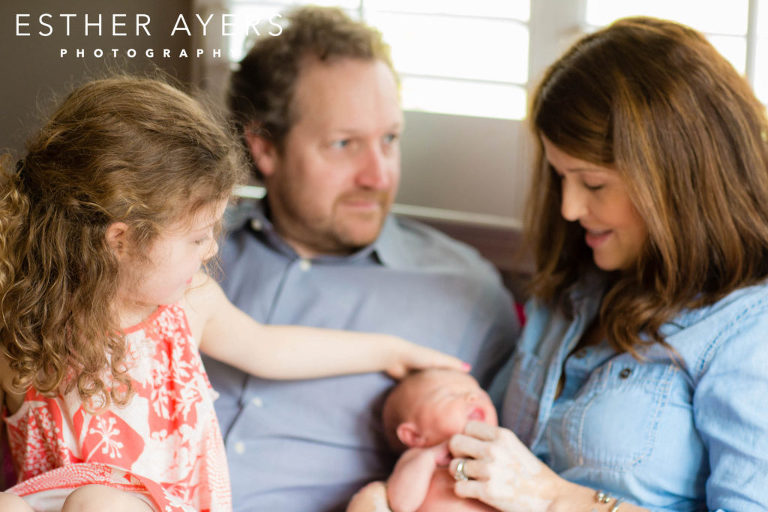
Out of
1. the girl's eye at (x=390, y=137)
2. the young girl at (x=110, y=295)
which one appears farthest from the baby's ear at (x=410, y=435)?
the girl's eye at (x=390, y=137)

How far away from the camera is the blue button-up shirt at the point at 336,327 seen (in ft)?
5.71

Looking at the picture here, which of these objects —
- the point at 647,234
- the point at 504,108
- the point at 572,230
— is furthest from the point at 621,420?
the point at 504,108

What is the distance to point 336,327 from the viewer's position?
6.21 feet

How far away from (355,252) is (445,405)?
22.9 inches

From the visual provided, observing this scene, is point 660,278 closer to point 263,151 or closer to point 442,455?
point 442,455

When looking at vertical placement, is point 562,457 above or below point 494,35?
below

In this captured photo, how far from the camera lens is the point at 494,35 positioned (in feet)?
7.54

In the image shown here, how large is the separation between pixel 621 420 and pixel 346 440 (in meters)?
0.63

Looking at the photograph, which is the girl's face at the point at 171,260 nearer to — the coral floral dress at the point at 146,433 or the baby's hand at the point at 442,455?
the coral floral dress at the point at 146,433

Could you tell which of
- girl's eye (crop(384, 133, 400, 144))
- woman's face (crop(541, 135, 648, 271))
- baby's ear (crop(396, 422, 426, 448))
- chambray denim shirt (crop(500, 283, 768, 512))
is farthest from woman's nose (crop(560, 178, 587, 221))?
girl's eye (crop(384, 133, 400, 144))

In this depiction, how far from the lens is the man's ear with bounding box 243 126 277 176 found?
210 cm

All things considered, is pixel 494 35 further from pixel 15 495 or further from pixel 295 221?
pixel 15 495

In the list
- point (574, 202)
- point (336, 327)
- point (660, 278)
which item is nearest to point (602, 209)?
point (574, 202)

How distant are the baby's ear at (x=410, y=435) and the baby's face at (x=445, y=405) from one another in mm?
10
